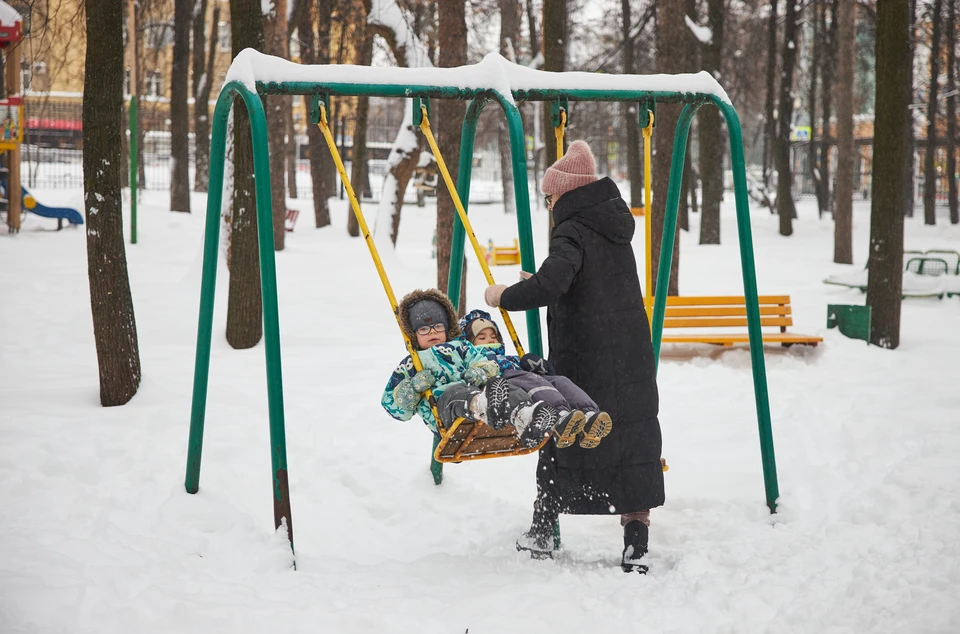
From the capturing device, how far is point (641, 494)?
369 cm

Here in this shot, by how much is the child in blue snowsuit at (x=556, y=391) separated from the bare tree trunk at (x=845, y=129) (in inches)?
522

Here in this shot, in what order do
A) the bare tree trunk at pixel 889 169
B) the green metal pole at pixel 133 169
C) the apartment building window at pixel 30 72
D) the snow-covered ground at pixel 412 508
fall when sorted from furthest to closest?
the green metal pole at pixel 133 169 < the apartment building window at pixel 30 72 < the bare tree trunk at pixel 889 169 < the snow-covered ground at pixel 412 508

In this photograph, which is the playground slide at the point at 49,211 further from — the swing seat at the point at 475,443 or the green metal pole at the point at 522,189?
the swing seat at the point at 475,443

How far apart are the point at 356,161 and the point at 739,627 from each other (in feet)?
51.1

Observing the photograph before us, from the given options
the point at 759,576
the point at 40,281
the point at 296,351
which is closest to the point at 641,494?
the point at 759,576

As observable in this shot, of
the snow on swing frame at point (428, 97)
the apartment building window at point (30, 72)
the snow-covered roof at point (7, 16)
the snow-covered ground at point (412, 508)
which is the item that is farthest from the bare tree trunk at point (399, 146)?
the snow on swing frame at point (428, 97)

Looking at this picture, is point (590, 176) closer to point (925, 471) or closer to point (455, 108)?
point (925, 471)

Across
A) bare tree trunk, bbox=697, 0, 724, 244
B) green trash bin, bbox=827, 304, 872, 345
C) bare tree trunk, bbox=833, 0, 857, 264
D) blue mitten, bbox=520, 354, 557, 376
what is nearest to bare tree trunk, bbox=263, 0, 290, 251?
green trash bin, bbox=827, 304, 872, 345

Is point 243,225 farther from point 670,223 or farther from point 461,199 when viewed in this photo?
point 670,223

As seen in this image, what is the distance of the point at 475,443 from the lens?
3477 millimetres

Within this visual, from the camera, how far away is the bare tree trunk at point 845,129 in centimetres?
1460

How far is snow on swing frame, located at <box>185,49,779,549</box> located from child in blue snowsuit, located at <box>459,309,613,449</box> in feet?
1.04

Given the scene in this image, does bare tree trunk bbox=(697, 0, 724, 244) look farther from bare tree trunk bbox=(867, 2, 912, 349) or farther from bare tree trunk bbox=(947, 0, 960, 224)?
bare tree trunk bbox=(867, 2, 912, 349)

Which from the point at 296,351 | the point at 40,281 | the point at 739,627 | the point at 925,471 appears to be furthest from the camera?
the point at 40,281
